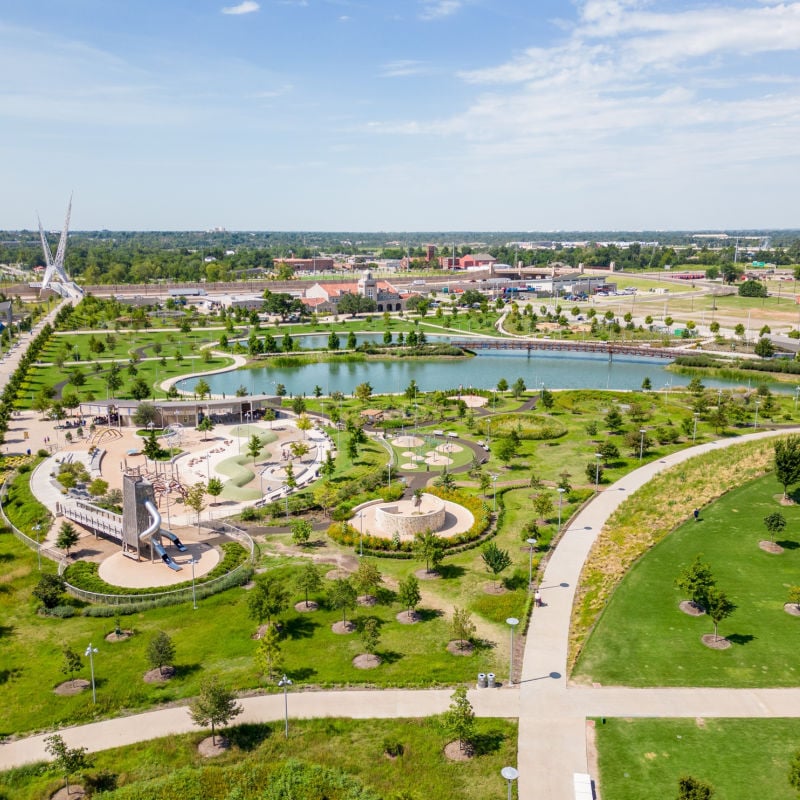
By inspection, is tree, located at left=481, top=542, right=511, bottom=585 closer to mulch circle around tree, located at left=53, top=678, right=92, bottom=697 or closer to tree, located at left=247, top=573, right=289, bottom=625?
tree, located at left=247, top=573, right=289, bottom=625

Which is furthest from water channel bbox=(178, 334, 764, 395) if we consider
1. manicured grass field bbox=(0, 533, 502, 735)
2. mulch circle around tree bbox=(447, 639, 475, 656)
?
mulch circle around tree bbox=(447, 639, 475, 656)

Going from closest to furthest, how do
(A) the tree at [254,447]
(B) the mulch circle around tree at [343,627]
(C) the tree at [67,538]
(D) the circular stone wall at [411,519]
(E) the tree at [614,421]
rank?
(B) the mulch circle around tree at [343,627] < (C) the tree at [67,538] < (D) the circular stone wall at [411,519] < (A) the tree at [254,447] < (E) the tree at [614,421]

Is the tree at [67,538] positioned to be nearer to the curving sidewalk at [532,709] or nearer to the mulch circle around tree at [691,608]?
the curving sidewalk at [532,709]

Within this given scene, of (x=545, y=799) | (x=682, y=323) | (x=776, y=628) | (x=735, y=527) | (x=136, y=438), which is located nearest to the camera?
(x=545, y=799)

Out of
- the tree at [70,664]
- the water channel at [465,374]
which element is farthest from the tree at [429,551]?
the water channel at [465,374]

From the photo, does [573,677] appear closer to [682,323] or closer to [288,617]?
[288,617]

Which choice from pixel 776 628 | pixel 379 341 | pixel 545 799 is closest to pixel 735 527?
pixel 776 628
